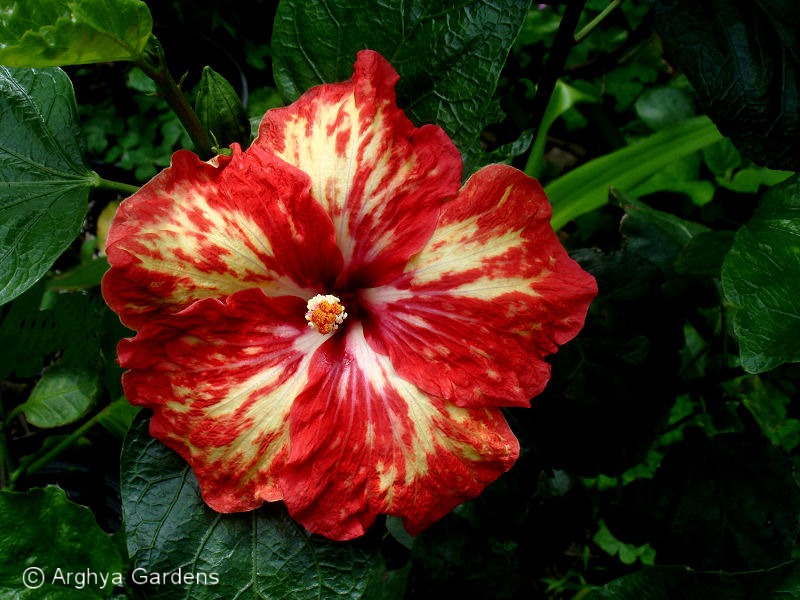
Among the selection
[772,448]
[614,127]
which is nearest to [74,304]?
[772,448]

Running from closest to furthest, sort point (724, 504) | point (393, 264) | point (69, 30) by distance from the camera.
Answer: point (69, 30) < point (393, 264) < point (724, 504)

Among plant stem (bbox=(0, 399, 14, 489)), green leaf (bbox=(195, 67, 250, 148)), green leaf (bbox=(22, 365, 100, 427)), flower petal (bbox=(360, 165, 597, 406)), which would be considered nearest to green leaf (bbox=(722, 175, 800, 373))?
flower petal (bbox=(360, 165, 597, 406))

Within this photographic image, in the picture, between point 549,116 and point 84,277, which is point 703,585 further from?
point 84,277

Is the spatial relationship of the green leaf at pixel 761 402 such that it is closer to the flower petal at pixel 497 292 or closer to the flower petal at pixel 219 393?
the flower petal at pixel 497 292

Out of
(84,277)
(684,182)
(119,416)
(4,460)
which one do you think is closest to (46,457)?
(4,460)

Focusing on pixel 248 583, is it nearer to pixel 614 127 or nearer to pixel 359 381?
pixel 359 381

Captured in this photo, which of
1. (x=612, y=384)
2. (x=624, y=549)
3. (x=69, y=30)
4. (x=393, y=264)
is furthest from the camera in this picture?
(x=624, y=549)

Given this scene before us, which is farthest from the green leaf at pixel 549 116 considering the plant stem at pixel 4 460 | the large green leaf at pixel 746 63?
the plant stem at pixel 4 460
